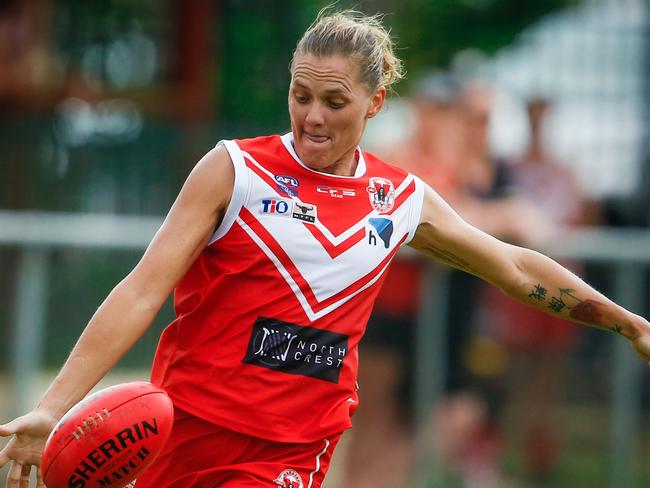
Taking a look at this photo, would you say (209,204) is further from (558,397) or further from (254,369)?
(558,397)

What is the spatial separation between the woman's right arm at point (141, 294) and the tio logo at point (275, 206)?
0.45ft

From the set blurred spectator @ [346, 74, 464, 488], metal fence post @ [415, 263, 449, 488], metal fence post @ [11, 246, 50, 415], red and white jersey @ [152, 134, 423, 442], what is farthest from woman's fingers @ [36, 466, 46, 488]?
metal fence post @ [415, 263, 449, 488]

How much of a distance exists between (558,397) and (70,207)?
3.99 m

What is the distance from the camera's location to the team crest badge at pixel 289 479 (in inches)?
171

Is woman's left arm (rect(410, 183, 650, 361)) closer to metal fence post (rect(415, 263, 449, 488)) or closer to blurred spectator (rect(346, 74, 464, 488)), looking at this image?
blurred spectator (rect(346, 74, 464, 488))

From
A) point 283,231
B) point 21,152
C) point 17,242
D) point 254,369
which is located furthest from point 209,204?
point 21,152

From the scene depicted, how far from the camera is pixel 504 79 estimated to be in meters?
12.8

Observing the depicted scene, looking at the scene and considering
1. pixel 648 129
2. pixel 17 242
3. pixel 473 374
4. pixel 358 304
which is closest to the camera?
pixel 358 304

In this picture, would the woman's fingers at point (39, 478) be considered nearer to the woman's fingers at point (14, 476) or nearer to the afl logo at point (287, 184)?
the woman's fingers at point (14, 476)

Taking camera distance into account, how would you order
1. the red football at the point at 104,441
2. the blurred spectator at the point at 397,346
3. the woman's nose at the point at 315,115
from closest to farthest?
the red football at the point at 104,441 → the woman's nose at the point at 315,115 → the blurred spectator at the point at 397,346

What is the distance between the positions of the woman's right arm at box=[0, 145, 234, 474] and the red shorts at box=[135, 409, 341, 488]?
16.5 inches

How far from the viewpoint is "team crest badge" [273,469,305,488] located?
4.34m

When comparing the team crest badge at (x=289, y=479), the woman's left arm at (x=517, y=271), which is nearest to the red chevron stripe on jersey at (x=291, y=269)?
the woman's left arm at (x=517, y=271)

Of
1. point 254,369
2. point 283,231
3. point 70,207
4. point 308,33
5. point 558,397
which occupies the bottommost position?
point 558,397
